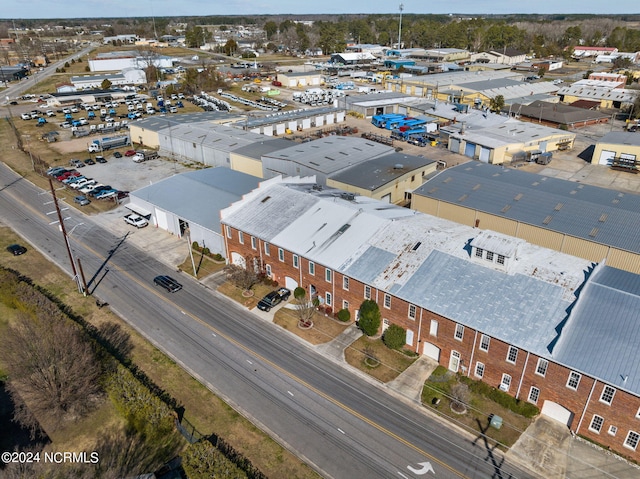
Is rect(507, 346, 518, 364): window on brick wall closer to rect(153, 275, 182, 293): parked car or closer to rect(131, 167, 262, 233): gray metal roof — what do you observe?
rect(153, 275, 182, 293): parked car

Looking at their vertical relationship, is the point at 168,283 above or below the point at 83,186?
below

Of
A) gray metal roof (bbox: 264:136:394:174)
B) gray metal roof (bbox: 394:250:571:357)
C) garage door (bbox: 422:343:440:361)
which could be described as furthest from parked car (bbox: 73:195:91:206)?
garage door (bbox: 422:343:440:361)

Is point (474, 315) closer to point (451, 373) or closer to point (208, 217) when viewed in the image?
point (451, 373)

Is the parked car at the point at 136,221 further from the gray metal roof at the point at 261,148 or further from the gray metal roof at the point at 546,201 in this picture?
the gray metal roof at the point at 546,201

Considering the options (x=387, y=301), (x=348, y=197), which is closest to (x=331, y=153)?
(x=348, y=197)

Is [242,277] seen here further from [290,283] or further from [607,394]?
[607,394]

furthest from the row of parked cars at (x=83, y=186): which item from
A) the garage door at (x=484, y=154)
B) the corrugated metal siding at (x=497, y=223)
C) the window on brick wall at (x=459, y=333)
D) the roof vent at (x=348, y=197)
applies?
the garage door at (x=484, y=154)
